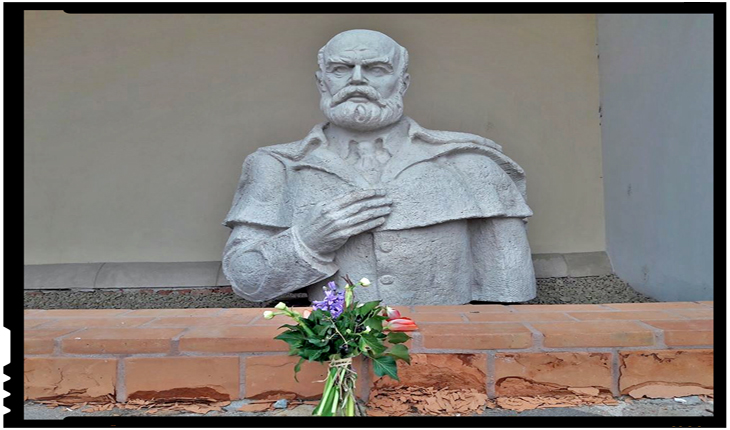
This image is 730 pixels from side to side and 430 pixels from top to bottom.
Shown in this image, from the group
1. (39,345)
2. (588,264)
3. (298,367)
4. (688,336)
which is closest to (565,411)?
(688,336)

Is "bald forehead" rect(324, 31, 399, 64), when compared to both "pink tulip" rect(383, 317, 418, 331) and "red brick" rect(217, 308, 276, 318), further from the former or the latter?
"pink tulip" rect(383, 317, 418, 331)

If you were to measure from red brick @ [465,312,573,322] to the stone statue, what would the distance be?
0.76 metres

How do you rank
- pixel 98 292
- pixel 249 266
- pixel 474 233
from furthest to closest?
pixel 98 292, pixel 474 233, pixel 249 266

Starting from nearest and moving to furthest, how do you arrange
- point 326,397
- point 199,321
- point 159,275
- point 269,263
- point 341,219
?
1. point 326,397
2. point 199,321
3. point 341,219
4. point 269,263
5. point 159,275

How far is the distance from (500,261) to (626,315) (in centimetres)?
96

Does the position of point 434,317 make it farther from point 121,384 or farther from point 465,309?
point 121,384

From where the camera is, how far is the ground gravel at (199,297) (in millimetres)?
3350

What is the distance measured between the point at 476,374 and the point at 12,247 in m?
0.93

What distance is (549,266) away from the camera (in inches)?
142

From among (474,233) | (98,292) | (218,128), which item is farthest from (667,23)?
(98,292)

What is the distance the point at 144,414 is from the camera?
1.16m

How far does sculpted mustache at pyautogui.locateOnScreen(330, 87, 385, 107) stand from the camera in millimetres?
2240

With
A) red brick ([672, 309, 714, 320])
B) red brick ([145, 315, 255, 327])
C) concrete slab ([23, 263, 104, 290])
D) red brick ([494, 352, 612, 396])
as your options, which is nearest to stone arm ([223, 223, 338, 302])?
red brick ([145, 315, 255, 327])

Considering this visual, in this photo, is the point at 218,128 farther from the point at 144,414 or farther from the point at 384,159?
the point at 144,414
